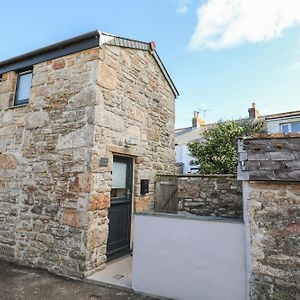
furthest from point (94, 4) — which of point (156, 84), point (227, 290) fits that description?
point (227, 290)

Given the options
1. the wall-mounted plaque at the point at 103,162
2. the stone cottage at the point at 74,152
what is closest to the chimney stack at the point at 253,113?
the stone cottage at the point at 74,152

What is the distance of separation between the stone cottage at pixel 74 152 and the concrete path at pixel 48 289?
0.86ft

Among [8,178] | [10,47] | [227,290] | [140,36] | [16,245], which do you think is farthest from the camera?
[10,47]

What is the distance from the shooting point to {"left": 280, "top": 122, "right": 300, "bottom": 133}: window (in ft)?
51.4

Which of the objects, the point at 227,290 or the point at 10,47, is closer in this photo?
the point at 227,290

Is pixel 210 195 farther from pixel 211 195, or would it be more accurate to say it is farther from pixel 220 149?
pixel 220 149

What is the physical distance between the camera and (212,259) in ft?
11.2

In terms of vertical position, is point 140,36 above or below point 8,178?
above

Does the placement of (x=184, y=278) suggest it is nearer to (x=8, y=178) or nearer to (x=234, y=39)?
(x=8, y=178)

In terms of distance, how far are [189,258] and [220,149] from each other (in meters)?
8.52

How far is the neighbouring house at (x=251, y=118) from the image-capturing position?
15727mm

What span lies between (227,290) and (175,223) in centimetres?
113

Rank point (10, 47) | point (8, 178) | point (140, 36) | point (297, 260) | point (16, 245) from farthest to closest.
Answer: point (10, 47) → point (140, 36) → point (8, 178) → point (16, 245) → point (297, 260)

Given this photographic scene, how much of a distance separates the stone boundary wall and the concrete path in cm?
291
